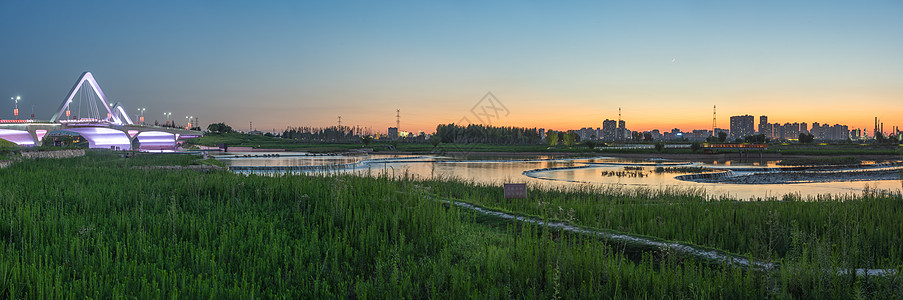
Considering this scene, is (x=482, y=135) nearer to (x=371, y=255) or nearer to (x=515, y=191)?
(x=515, y=191)

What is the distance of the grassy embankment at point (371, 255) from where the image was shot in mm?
5379

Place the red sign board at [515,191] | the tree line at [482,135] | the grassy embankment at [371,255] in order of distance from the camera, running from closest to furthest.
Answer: the grassy embankment at [371,255]
the red sign board at [515,191]
the tree line at [482,135]

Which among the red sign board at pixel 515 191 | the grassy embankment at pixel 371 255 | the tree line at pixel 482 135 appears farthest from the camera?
the tree line at pixel 482 135

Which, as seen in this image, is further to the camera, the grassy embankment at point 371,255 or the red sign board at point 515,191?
the red sign board at point 515,191

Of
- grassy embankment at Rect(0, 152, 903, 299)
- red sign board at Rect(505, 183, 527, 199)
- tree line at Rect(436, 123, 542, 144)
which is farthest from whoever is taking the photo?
tree line at Rect(436, 123, 542, 144)

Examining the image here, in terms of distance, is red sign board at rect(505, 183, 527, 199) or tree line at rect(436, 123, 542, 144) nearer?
red sign board at rect(505, 183, 527, 199)

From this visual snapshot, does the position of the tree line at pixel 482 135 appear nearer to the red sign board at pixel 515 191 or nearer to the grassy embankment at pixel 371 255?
the red sign board at pixel 515 191

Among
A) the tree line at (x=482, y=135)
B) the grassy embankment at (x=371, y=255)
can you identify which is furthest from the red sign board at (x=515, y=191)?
the tree line at (x=482, y=135)

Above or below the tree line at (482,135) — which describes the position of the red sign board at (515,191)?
below

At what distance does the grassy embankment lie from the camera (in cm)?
538

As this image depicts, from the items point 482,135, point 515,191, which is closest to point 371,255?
point 515,191

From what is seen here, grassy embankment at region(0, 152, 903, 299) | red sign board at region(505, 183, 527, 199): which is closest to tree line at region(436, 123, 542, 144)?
red sign board at region(505, 183, 527, 199)

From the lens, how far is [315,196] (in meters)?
10.4

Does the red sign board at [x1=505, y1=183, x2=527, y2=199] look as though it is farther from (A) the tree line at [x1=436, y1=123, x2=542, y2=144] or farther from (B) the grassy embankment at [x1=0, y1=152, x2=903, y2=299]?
(A) the tree line at [x1=436, y1=123, x2=542, y2=144]
